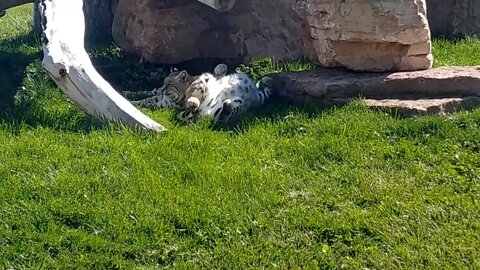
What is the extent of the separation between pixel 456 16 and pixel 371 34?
2.50m

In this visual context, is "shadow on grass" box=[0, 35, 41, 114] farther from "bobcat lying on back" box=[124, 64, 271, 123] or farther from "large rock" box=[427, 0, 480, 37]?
"large rock" box=[427, 0, 480, 37]

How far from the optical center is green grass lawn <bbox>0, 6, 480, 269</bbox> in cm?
437

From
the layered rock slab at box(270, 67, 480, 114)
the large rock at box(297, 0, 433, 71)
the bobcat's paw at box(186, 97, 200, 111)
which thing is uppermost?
the large rock at box(297, 0, 433, 71)

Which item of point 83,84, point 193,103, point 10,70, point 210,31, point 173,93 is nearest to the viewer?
point 83,84

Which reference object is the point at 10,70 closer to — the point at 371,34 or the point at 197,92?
the point at 197,92

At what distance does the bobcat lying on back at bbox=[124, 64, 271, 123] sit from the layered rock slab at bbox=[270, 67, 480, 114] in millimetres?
468

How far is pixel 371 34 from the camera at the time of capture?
6324 mm

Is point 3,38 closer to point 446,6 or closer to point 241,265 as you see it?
point 446,6

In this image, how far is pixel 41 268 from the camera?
14.0 ft

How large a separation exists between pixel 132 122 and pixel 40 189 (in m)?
1.13

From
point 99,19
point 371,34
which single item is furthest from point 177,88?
point 99,19

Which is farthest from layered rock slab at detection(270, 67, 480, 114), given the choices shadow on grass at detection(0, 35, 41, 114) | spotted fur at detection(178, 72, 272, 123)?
shadow on grass at detection(0, 35, 41, 114)

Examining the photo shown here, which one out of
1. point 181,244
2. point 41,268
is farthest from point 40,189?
point 181,244

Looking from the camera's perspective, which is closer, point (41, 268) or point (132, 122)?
point (41, 268)
